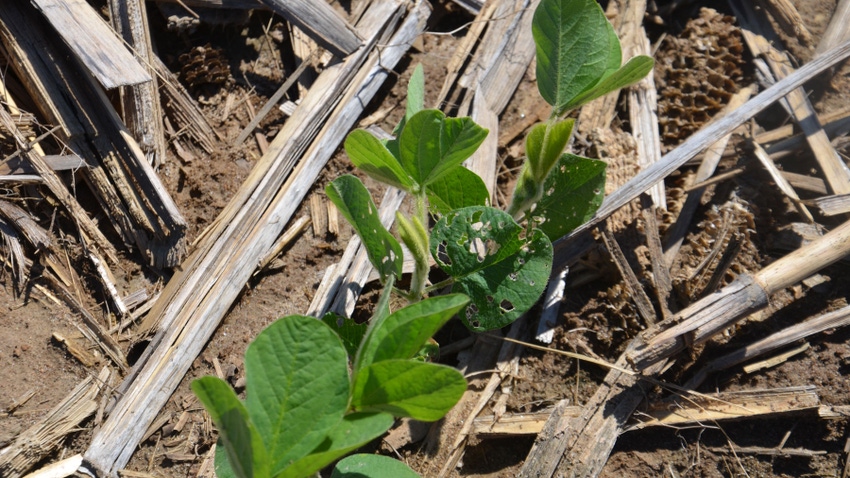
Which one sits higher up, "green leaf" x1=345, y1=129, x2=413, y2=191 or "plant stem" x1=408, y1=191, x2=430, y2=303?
"green leaf" x1=345, y1=129, x2=413, y2=191

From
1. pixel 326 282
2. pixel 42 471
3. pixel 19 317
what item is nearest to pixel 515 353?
pixel 326 282

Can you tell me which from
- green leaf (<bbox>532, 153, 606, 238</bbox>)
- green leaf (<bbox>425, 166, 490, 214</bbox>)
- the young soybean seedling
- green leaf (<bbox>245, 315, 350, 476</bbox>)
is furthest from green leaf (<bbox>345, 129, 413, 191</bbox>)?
green leaf (<bbox>245, 315, 350, 476</bbox>)

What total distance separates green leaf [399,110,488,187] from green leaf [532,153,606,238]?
0.41 m

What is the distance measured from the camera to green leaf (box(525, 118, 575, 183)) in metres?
1.75

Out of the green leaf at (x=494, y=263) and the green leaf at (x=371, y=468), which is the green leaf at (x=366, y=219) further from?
the green leaf at (x=371, y=468)

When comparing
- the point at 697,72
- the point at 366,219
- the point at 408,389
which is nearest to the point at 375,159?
the point at 366,219

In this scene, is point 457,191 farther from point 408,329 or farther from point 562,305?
point 408,329

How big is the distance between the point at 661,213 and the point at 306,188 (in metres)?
1.36

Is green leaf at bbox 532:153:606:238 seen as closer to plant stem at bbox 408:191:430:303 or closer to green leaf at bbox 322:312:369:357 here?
plant stem at bbox 408:191:430:303

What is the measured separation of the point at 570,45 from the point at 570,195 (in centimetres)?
50

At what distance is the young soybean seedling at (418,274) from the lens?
1.37m

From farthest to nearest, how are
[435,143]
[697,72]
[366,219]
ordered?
1. [697,72]
2. [366,219]
3. [435,143]

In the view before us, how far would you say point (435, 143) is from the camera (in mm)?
1773

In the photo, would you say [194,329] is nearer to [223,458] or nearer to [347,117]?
[223,458]
